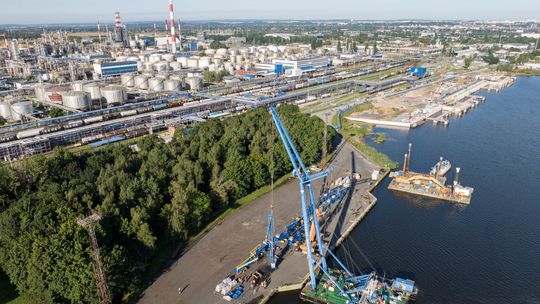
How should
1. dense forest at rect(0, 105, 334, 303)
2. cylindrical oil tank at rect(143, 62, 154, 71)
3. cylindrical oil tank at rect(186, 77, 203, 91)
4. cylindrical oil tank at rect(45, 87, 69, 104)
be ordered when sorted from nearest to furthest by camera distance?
dense forest at rect(0, 105, 334, 303)
cylindrical oil tank at rect(45, 87, 69, 104)
cylindrical oil tank at rect(186, 77, 203, 91)
cylindrical oil tank at rect(143, 62, 154, 71)

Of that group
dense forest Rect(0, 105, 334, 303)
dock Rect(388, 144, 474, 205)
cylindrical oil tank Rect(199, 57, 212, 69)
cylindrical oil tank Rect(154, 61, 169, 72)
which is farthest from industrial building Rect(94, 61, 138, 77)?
dock Rect(388, 144, 474, 205)

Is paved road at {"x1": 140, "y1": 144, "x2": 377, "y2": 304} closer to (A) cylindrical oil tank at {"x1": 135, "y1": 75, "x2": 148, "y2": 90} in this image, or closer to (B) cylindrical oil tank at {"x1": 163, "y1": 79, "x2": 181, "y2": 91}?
(B) cylindrical oil tank at {"x1": 163, "y1": 79, "x2": 181, "y2": 91}

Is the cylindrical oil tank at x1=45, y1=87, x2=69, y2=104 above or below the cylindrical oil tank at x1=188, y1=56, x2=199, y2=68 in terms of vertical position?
below

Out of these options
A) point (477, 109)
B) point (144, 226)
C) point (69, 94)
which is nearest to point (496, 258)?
point (144, 226)

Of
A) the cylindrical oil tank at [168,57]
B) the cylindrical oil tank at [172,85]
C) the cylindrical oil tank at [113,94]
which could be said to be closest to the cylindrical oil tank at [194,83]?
the cylindrical oil tank at [172,85]

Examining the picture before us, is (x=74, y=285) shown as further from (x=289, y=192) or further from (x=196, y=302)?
(x=289, y=192)

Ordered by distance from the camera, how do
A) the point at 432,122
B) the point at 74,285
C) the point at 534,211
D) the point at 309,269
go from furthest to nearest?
the point at 432,122
the point at 534,211
the point at 309,269
the point at 74,285

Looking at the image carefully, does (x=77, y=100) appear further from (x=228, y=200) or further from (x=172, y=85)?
(x=228, y=200)
